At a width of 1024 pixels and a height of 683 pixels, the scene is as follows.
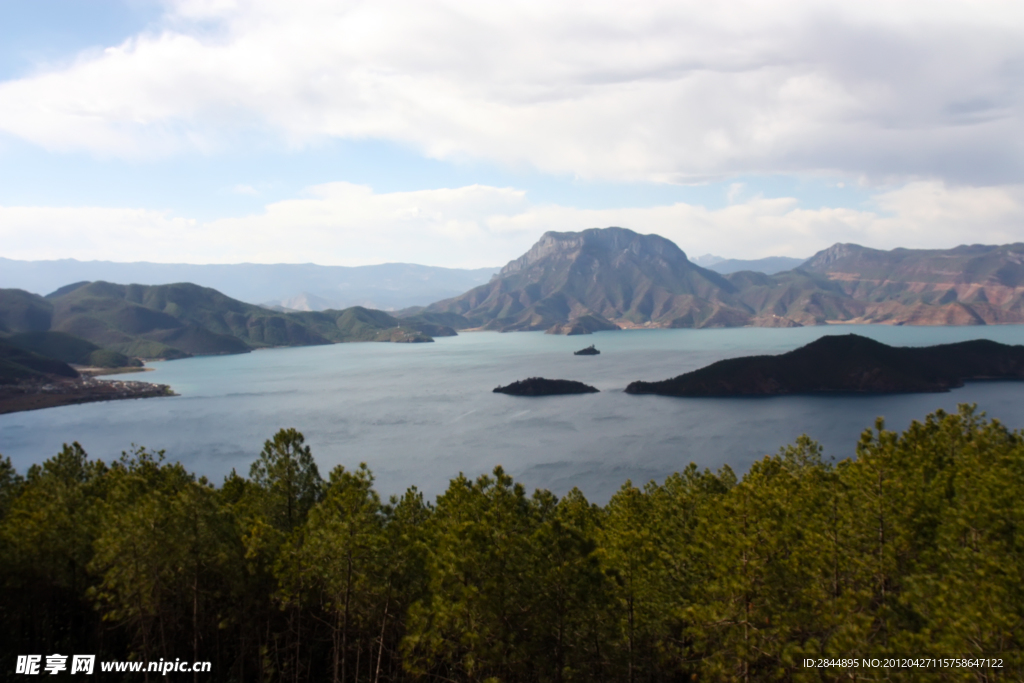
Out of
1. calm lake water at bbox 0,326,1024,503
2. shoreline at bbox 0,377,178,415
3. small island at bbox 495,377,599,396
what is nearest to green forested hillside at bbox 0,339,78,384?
shoreline at bbox 0,377,178,415

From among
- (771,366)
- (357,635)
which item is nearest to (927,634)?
(357,635)

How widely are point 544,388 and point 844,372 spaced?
7385 cm

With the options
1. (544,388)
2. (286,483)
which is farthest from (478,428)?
(286,483)

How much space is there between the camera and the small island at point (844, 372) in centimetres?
15162

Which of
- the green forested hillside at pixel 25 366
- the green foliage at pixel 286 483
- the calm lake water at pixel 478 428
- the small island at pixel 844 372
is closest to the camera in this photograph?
the green foliage at pixel 286 483

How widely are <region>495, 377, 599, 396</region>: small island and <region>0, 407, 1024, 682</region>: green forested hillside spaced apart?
425 feet

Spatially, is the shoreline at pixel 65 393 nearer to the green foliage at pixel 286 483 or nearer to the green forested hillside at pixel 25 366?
the green forested hillside at pixel 25 366

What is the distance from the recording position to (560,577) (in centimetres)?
2028

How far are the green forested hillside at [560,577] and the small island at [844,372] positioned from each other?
128 meters

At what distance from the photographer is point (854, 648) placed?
16.3 m

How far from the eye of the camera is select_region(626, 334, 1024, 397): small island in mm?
151625

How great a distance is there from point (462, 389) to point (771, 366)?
265 feet

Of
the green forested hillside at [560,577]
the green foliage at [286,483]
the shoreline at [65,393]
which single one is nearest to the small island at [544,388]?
the shoreline at [65,393]

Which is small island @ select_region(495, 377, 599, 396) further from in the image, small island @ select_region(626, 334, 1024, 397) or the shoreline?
the shoreline
